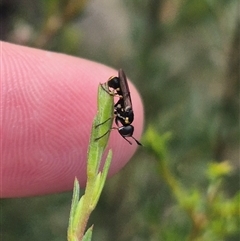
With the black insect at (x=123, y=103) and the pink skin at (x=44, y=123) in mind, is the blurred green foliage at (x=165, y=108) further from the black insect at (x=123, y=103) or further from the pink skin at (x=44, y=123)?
the black insect at (x=123, y=103)

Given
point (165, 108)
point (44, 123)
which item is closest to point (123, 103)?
point (44, 123)

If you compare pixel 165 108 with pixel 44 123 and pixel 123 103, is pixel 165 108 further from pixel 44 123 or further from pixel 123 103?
pixel 123 103

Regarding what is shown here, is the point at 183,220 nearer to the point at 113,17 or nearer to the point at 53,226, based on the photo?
the point at 53,226

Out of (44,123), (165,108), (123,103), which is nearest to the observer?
(123,103)

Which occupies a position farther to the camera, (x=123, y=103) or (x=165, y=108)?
(x=165, y=108)

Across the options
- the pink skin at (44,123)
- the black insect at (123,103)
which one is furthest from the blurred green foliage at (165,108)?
the black insect at (123,103)

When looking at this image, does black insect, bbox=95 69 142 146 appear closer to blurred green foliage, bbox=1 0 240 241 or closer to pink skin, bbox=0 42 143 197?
pink skin, bbox=0 42 143 197

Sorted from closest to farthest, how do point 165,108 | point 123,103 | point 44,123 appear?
point 123,103, point 44,123, point 165,108
